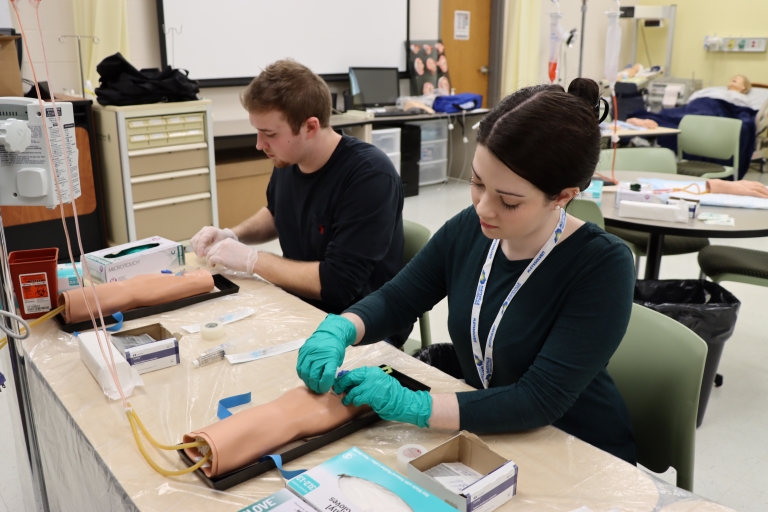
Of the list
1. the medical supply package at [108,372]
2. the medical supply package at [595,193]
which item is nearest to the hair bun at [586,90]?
the medical supply package at [108,372]

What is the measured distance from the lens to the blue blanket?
203 inches

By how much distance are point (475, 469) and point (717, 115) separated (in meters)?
5.46

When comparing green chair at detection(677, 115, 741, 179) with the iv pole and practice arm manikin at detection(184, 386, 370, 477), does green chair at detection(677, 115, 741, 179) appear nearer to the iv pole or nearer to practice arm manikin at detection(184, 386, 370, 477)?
practice arm manikin at detection(184, 386, 370, 477)

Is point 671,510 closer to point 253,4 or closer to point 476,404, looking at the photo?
point 476,404

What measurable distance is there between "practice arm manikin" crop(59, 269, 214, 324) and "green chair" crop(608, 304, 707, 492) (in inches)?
39.0

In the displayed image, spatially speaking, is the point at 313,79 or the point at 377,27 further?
the point at 377,27

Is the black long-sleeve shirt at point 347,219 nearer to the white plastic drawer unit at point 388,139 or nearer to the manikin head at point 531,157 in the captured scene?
the manikin head at point 531,157

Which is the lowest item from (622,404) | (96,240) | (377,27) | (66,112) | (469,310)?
(96,240)

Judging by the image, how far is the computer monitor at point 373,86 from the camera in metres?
4.96

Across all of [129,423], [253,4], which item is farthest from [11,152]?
[253,4]

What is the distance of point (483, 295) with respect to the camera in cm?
118

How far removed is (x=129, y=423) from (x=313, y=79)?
3.54 ft

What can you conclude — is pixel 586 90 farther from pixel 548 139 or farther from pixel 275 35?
pixel 275 35

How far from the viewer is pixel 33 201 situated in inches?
41.1
